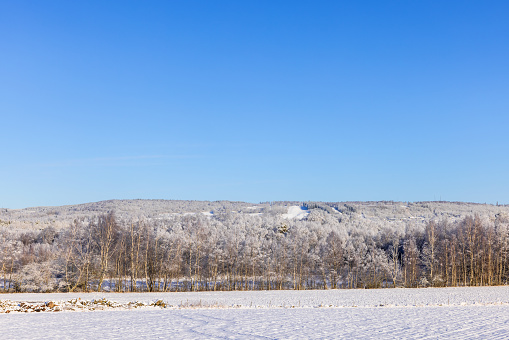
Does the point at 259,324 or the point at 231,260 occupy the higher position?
the point at 259,324

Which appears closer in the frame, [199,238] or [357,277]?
[199,238]

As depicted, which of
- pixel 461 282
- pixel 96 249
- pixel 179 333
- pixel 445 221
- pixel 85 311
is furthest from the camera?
pixel 445 221

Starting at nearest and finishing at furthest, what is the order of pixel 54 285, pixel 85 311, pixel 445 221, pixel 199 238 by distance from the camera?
1. pixel 85 311
2. pixel 54 285
3. pixel 199 238
4. pixel 445 221

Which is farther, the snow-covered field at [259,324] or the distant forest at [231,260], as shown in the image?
the distant forest at [231,260]

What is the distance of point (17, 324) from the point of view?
73.3 ft

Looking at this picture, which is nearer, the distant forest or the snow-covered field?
the snow-covered field

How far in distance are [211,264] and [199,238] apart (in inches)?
204

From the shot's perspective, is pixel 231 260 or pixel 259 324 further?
pixel 231 260

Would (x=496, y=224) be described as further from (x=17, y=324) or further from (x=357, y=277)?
(x=17, y=324)

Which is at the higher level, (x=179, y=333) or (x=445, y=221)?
(x=445, y=221)

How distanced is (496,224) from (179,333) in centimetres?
7260

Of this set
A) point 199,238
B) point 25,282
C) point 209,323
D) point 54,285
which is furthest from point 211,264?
point 209,323

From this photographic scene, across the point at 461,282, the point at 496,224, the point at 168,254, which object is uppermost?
the point at 496,224

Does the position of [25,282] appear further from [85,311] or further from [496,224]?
[496,224]
